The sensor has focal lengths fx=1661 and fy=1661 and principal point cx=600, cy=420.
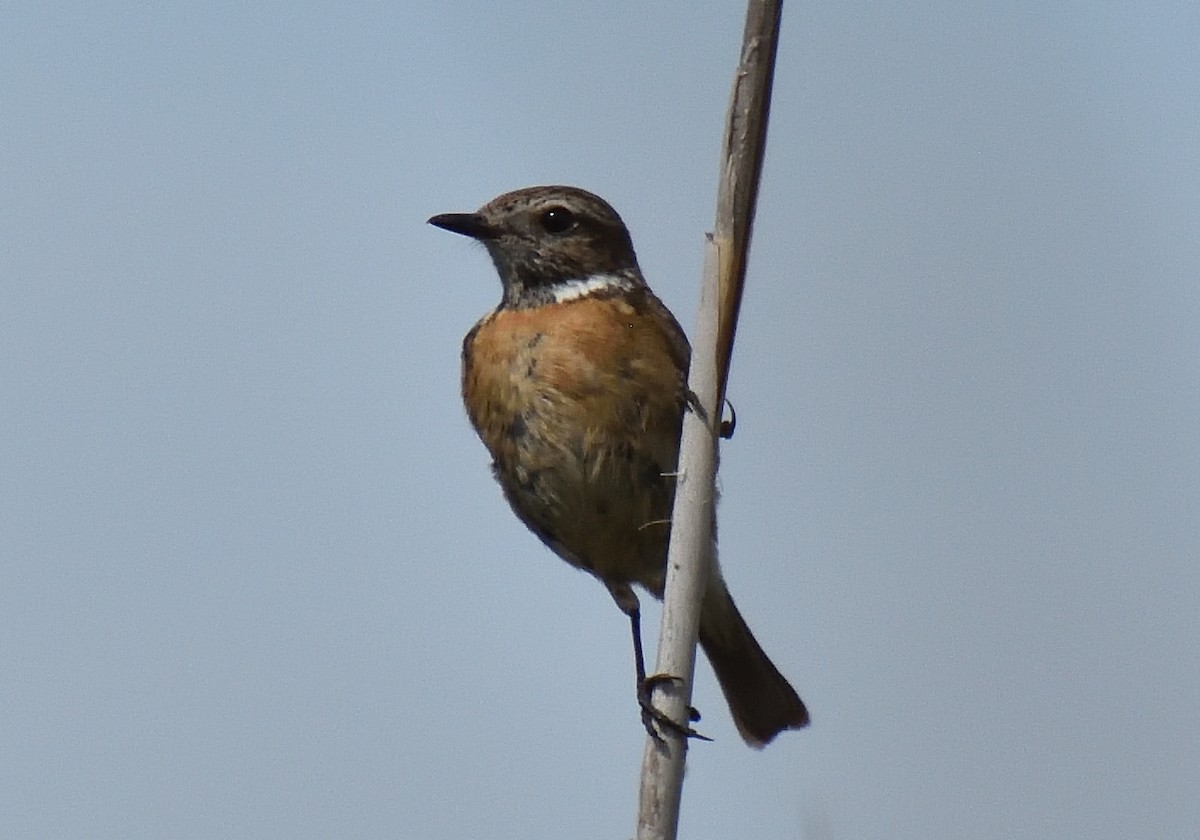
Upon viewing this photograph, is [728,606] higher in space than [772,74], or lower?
lower

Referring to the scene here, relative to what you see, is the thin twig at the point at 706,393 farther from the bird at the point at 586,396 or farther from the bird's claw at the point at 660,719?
the bird at the point at 586,396

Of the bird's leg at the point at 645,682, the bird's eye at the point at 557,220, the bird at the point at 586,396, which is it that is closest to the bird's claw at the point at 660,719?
the bird's leg at the point at 645,682

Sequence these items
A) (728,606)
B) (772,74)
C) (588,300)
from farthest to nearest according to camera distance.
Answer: (728,606) < (588,300) < (772,74)

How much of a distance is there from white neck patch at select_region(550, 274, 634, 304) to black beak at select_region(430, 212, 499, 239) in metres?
0.27

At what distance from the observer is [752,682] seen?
5.40m

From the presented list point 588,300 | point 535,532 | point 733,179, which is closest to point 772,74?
point 733,179

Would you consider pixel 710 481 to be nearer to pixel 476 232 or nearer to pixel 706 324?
pixel 706 324

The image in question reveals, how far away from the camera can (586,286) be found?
4930 millimetres

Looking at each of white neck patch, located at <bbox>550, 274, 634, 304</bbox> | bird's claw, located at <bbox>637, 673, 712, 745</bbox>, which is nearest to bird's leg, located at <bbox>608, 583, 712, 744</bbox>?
bird's claw, located at <bbox>637, 673, 712, 745</bbox>

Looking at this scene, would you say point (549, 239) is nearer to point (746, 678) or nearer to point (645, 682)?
point (746, 678)

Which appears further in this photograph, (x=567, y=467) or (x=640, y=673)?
(x=640, y=673)

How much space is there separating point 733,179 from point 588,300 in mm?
2111

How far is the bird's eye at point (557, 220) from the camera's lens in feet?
16.5

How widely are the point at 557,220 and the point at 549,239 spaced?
0.08 metres
